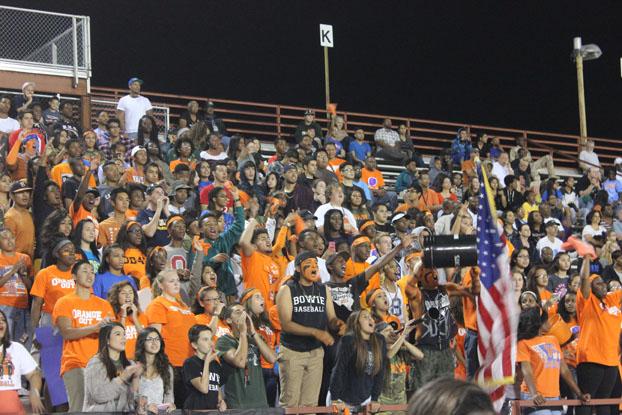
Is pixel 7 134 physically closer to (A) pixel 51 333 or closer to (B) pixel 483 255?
(A) pixel 51 333

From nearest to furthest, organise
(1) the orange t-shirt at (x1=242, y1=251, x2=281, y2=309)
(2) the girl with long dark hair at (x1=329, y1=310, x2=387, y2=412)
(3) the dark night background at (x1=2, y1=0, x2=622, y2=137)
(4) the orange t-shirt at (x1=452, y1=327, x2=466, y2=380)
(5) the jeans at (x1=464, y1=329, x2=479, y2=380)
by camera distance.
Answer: (2) the girl with long dark hair at (x1=329, y1=310, x2=387, y2=412) < (5) the jeans at (x1=464, y1=329, x2=479, y2=380) < (4) the orange t-shirt at (x1=452, y1=327, x2=466, y2=380) < (1) the orange t-shirt at (x1=242, y1=251, x2=281, y2=309) < (3) the dark night background at (x1=2, y1=0, x2=622, y2=137)

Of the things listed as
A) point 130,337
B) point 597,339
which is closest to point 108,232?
point 130,337

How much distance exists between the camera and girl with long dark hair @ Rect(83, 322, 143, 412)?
7.72m

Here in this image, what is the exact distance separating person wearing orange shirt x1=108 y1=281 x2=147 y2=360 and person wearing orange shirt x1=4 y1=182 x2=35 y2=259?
224cm

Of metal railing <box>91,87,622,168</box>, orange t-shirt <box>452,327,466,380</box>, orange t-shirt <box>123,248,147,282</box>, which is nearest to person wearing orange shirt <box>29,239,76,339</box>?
orange t-shirt <box>123,248,147,282</box>

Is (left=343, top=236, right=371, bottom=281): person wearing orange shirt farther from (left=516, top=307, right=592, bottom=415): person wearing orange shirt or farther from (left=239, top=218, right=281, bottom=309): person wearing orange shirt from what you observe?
(left=516, top=307, right=592, bottom=415): person wearing orange shirt

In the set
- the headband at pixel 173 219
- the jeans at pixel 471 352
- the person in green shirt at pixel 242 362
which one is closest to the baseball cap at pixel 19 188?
the headband at pixel 173 219

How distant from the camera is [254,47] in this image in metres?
36.3

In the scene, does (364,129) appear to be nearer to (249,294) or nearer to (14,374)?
(249,294)

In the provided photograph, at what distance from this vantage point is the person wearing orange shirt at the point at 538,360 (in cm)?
995

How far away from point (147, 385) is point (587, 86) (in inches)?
1280

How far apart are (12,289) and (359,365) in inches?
123

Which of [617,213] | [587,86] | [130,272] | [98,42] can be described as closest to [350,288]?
[130,272]

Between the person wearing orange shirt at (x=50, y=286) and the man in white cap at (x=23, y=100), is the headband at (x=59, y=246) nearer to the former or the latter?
the person wearing orange shirt at (x=50, y=286)
